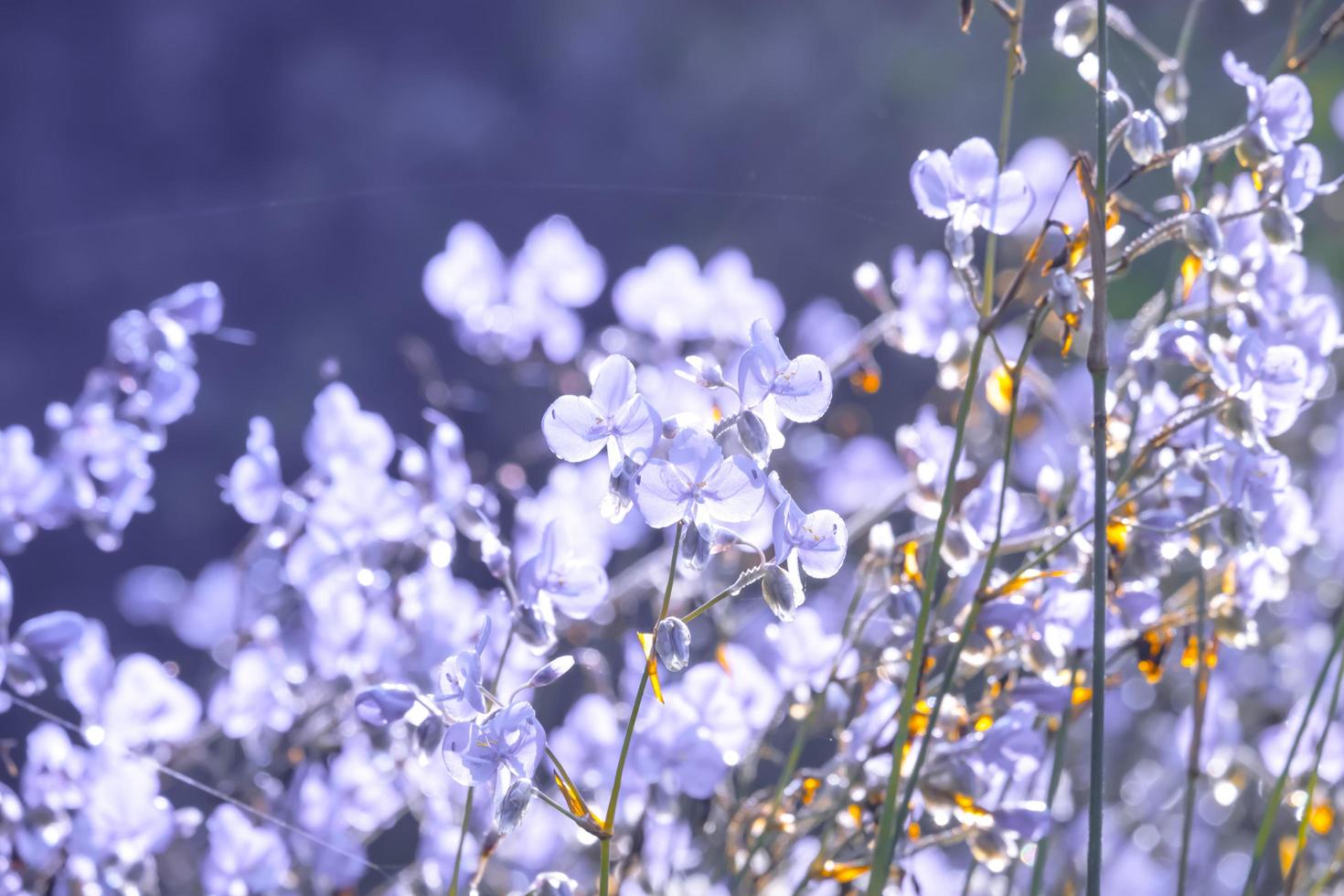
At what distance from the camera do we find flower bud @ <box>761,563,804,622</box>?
39 centimetres

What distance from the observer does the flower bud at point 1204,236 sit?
43 cm

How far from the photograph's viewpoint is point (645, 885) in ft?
2.17

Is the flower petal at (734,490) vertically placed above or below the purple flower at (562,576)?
below

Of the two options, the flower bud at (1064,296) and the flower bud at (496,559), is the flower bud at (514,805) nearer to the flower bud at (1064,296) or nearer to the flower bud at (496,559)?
the flower bud at (496,559)

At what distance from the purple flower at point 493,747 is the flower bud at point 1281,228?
324mm

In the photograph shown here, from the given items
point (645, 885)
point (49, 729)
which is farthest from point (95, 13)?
point (645, 885)

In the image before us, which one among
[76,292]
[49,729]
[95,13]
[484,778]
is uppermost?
[95,13]

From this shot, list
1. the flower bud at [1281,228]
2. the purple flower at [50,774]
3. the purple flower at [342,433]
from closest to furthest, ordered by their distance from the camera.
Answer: the flower bud at [1281,228]
the purple flower at [50,774]
the purple flower at [342,433]

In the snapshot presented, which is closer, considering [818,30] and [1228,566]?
[1228,566]

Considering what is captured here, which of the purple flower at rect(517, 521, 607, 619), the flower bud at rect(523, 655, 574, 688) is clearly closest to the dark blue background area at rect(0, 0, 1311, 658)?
the purple flower at rect(517, 521, 607, 619)

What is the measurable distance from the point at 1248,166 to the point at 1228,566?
0.19 m

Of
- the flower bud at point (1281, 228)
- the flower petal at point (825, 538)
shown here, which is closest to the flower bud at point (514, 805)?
the flower petal at point (825, 538)

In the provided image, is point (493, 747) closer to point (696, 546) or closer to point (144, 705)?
point (696, 546)

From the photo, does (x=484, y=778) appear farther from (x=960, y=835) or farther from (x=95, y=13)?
(x=95, y=13)
